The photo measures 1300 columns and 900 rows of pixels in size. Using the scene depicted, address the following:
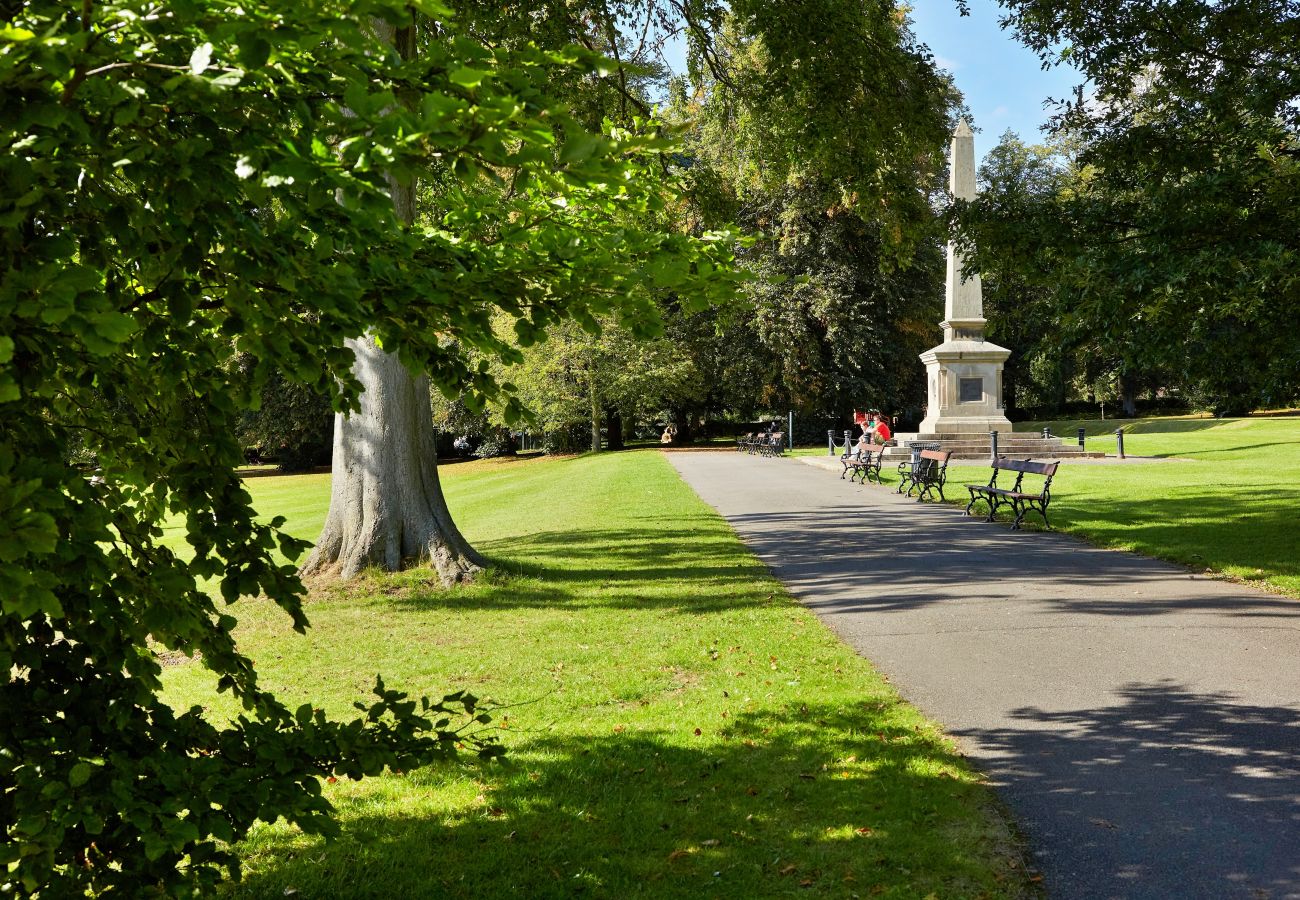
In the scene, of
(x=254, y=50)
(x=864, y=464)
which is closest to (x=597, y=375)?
(x=864, y=464)

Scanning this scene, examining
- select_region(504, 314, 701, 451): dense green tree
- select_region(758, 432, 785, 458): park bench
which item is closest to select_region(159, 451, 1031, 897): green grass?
select_region(758, 432, 785, 458): park bench

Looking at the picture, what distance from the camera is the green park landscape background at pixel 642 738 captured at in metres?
4.10

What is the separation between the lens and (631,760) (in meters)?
5.38

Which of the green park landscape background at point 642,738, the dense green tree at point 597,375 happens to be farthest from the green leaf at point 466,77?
the dense green tree at point 597,375

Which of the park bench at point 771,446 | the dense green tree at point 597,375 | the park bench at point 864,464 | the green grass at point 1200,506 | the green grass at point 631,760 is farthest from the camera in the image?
the dense green tree at point 597,375

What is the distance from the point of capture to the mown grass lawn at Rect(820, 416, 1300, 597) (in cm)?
1134

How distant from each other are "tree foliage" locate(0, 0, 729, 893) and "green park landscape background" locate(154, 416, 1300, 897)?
996mm

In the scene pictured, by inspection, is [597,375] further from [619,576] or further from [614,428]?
[619,576]

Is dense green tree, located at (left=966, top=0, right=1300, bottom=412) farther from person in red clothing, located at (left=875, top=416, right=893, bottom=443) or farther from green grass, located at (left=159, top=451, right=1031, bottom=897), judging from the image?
person in red clothing, located at (left=875, top=416, right=893, bottom=443)

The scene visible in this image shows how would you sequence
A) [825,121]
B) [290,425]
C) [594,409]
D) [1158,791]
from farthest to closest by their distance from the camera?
[290,425]
[594,409]
[825,121]
[1158,791]

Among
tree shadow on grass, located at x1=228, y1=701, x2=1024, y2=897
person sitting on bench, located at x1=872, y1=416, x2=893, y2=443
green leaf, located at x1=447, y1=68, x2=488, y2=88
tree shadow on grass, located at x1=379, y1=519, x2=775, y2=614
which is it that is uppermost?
green leaf, located at x1=447, y1=68, x2=488, y2=88

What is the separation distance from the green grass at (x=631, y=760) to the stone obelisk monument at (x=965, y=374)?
22040 mm

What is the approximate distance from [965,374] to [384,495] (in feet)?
79.9

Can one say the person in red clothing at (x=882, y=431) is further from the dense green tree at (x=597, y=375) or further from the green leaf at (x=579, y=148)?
the green leaf at (x=579, y=148)
